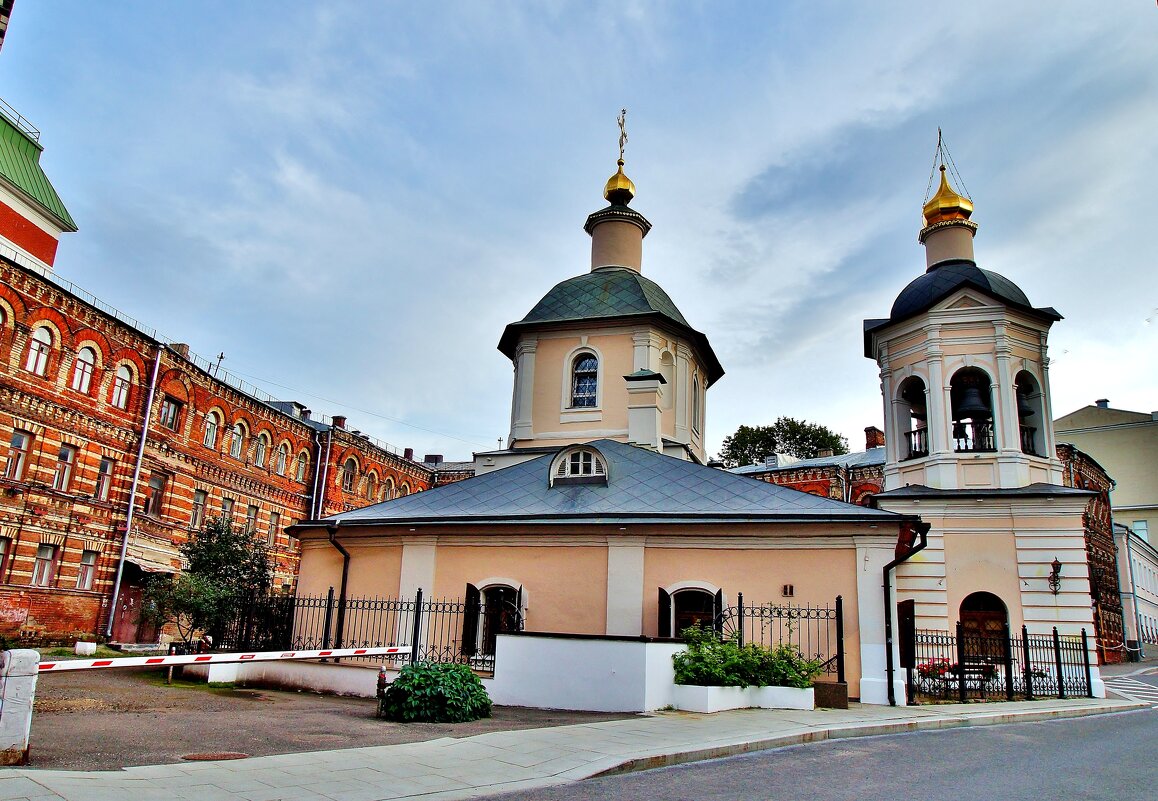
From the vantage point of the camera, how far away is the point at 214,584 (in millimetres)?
19312

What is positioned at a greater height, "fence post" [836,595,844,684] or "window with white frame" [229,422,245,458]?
"window with white frame" [229,422,245,458]

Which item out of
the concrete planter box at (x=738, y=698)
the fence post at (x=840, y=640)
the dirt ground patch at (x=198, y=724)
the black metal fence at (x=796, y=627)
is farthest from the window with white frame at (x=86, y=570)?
the fence post at (x=840, y=640)

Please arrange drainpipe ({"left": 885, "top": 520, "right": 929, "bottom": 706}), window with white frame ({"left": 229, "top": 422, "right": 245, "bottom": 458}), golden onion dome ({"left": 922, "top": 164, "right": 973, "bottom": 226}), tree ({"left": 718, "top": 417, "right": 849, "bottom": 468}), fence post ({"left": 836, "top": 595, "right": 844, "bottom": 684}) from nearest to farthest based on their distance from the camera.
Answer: fence post ({"left": 836, "top": 595, "right": 844, "bottom": 684})
drainpipe ({"left": 885, "top": 520, "right": 929, "bottom": 706})
golden onion dome ({"left": 922, "top": 164, "right": 973, "bottom": 226})
window with white frame ({"left": 229, "top": 422, "right": 245, "bottom": 458})
tree ({"left": 718, "top": 417, "right": 849, "bottom": 468})

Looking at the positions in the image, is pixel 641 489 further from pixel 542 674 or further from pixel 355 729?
pixel 355 729

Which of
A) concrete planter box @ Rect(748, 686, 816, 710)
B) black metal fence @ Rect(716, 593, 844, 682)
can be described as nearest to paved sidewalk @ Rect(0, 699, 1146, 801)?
concrete planter box @ Rect(748, 686, 816, 710)

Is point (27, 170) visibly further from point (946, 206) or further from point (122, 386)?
point (946, 206)

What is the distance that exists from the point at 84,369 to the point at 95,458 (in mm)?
2717

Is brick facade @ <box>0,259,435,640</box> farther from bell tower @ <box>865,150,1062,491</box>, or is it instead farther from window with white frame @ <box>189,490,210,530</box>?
bell tower @ <box>865,150,1062,491</box>

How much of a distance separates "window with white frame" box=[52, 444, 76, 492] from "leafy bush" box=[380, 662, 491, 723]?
59.6 feet

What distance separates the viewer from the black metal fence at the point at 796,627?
48.1 feet

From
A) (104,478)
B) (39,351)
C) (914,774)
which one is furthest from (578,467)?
(104,478)

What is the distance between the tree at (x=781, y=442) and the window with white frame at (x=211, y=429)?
1235 inches

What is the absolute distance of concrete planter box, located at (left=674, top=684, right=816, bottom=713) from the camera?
40.1 ft

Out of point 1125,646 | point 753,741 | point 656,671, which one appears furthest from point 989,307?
point 1125,646
